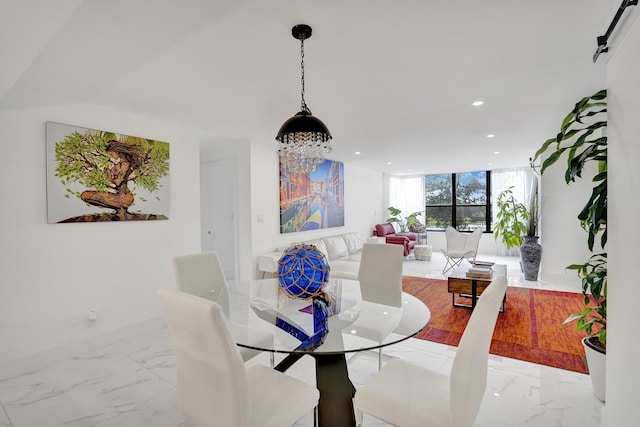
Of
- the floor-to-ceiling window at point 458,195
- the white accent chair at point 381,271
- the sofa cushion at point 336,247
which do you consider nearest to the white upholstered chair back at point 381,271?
the white accent chair at point 381,271

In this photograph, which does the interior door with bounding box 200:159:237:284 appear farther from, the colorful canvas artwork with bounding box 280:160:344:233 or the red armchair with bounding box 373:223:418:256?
the red armchair with bounding box 373:223:418:256

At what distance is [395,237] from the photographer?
7754 mm

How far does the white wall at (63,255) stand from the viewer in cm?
254

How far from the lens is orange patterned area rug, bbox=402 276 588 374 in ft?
9.12

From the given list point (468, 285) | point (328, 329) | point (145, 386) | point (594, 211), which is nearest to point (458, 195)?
point (468, 285)

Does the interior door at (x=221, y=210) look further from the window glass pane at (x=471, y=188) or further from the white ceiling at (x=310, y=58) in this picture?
the window glass pane at (x=471, y=188)

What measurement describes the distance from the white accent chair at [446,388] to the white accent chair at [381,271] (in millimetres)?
917

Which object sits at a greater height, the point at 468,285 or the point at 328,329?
the point at 328,329

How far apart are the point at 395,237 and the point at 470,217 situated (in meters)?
2.72

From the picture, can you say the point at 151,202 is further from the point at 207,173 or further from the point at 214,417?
the point at 214,417

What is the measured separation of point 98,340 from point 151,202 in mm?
1457

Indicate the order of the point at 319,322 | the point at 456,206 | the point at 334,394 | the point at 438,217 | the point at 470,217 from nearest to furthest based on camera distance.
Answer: the point at 334,394, the point at 319,322, the point at 470,217, the point at 456,206, the point at 438,217

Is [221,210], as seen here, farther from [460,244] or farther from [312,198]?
[460,244]

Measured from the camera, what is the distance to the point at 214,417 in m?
1.27
